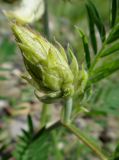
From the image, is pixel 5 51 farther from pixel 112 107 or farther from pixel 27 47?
pixel 27 47

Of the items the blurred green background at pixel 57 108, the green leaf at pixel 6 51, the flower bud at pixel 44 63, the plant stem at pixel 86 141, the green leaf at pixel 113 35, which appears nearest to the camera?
the flower bud at pixel 44 63

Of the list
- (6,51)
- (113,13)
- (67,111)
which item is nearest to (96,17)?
(113,13)

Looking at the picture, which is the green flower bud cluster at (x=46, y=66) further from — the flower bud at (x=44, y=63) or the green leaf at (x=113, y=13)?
the green leaf at (x=113, y=13)

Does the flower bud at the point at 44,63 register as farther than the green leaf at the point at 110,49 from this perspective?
No

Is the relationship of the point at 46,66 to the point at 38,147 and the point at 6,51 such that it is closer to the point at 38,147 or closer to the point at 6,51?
the point at 38,147

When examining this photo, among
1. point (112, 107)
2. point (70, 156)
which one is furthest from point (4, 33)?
point (112, 107)

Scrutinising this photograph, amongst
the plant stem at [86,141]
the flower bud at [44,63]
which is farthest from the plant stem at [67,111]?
the flower bud at [44,63]
